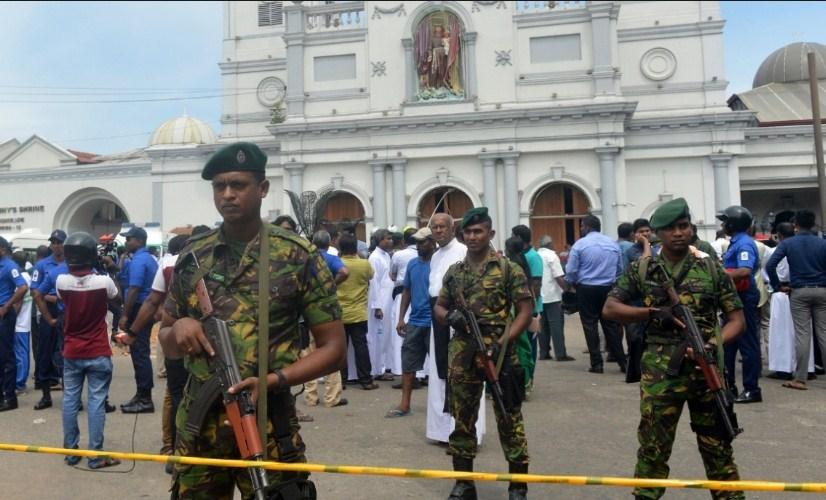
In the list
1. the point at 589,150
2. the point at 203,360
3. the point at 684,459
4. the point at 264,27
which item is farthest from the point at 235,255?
the point at 264,27

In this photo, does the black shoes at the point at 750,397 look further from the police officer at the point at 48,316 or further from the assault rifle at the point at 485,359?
the police officer at the point at 48,316

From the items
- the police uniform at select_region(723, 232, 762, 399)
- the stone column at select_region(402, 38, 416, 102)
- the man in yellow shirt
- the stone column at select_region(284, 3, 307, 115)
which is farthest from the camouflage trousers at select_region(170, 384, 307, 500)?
the stone column at select_region(284, 3, 307, 115)

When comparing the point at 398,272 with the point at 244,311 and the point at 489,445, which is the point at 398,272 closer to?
the point at 489,445

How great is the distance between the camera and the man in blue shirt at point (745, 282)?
628 cm

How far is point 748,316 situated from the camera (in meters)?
6.93

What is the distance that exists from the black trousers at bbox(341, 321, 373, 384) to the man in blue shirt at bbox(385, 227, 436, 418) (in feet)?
4.31

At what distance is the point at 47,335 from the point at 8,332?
449 mm

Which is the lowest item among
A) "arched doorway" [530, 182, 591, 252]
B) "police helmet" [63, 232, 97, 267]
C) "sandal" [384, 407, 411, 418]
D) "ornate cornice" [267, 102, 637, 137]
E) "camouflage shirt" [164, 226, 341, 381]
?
"sandal" [384, 407, 411, 418]

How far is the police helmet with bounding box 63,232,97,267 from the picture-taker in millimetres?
5188

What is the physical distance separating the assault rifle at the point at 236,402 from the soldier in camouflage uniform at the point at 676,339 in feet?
7.14

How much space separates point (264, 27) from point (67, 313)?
25506 mm

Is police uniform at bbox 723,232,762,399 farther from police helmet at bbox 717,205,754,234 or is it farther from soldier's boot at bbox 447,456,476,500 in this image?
soldier's boot at bbox 447,456,476,500

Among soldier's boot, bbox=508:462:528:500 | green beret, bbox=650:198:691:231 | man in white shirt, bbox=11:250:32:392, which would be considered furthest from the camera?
man in white shirt, bbox=11:250:32:392

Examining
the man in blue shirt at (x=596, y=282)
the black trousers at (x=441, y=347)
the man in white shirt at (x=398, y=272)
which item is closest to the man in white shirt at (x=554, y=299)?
the man in blue shirt at (x=596, y=282)
